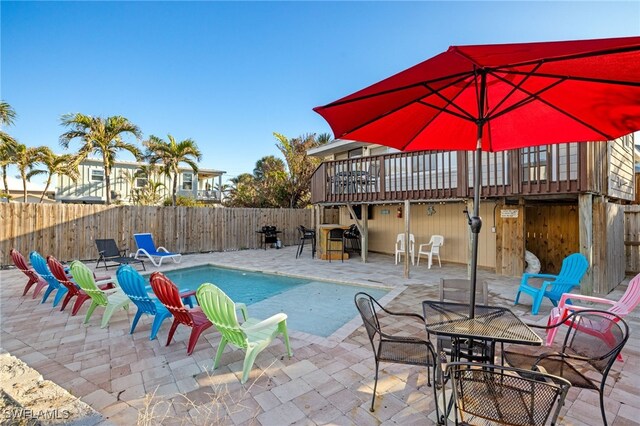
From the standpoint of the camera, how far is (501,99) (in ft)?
9.54

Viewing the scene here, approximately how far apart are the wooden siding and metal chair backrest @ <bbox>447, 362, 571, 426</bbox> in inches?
323

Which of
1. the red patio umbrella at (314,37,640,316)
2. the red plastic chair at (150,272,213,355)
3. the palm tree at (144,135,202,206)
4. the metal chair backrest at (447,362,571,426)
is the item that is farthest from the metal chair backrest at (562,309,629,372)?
the palm tree at (144,135,202,206)

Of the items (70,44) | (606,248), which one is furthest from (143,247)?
(606,248)

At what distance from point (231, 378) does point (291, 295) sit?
13.0 ft

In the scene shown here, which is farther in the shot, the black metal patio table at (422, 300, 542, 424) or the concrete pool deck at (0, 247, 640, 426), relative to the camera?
the concrete pool deck at (0, 247, 640, 426)

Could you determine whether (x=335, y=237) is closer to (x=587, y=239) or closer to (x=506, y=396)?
(x=587, y=239)

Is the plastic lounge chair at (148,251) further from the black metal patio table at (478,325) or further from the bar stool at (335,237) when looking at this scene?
the black metal patio table at (478,325)

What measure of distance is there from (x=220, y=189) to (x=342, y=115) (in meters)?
24.1

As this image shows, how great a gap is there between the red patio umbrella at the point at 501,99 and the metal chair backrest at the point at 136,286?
3.02 m

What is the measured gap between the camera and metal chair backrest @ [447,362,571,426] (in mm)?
1712

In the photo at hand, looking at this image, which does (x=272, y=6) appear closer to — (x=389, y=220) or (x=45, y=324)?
(x=389, y=220)

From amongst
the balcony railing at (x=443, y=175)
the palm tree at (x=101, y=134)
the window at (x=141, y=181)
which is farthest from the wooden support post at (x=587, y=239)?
the window at (x=141, y=181)

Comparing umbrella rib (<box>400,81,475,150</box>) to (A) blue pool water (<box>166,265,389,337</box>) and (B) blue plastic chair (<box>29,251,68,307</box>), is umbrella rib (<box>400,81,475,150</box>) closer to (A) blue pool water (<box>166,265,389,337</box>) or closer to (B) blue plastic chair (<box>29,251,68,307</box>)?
(A) blue pool water (<box>166,265,389,337</box>)

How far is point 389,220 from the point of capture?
41.7 feet
